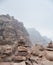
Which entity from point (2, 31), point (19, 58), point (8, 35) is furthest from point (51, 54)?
point (2, 31)

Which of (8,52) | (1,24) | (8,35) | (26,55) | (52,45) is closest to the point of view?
(52,45)

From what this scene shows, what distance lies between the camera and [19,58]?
16.5m

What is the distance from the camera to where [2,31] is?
56.8m

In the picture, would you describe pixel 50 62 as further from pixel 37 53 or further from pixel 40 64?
pixel 37 53

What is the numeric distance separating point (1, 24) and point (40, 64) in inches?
2007

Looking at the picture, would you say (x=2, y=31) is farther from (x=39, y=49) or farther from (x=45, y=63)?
(x=45, y=63)

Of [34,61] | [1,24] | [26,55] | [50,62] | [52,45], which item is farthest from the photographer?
[1,24]

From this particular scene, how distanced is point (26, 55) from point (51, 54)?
469 centimetres

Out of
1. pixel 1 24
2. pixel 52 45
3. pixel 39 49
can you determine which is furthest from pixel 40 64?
pixel 1 24

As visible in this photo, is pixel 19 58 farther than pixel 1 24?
No

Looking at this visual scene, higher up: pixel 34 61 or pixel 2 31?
pixel 2 31

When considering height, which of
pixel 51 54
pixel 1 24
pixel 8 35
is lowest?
pixel 51 54

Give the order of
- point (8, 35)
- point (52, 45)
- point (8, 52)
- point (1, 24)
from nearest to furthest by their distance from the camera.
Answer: point (52, 45) < point (8, 52) < point (8, 35) < point (1, 24)

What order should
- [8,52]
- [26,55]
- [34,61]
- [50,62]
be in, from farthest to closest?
[8,52] → [26,55] → [34,61] → [50,62]
